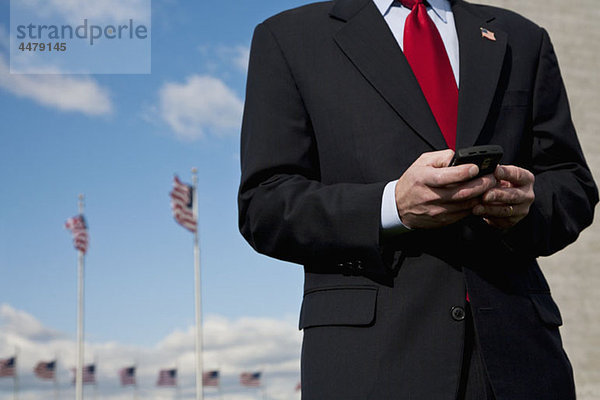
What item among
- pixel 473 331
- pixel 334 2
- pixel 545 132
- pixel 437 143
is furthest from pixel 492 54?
pixel 473 331

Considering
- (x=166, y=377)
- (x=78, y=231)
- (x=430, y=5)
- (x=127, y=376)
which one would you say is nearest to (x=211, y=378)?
(x=166, y=377)

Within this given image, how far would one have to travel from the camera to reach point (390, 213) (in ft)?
5.70

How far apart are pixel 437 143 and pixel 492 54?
0.41m

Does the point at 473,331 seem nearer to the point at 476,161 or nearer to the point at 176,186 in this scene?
the point at 476,161

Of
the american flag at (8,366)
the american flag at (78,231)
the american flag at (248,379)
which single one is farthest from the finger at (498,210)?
the american flag at (8,366)

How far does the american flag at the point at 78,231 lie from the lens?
26328mm

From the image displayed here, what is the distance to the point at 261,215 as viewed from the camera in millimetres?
1879

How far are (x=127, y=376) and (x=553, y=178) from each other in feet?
119

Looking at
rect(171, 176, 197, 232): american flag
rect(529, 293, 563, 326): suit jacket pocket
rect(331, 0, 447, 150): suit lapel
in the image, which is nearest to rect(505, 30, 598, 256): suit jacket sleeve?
rect(529, 293, 563, 326): suit jacket pocket

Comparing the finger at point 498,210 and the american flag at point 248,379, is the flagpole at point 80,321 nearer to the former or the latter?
the american flag at point 248,379

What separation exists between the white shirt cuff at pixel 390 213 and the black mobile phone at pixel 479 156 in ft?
0.68

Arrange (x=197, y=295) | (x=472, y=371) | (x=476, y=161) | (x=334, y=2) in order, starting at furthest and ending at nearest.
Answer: (x=197, y=295) → (x=334, y=2) → (x=472, y=371) → (x=476, y=161)

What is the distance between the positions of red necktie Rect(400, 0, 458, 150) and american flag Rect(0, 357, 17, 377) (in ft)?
106

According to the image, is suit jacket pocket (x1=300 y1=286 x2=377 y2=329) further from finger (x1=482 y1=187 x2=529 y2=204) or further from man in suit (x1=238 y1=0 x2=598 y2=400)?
finger (x1=482 y1=187 x2=529 y2=204)
